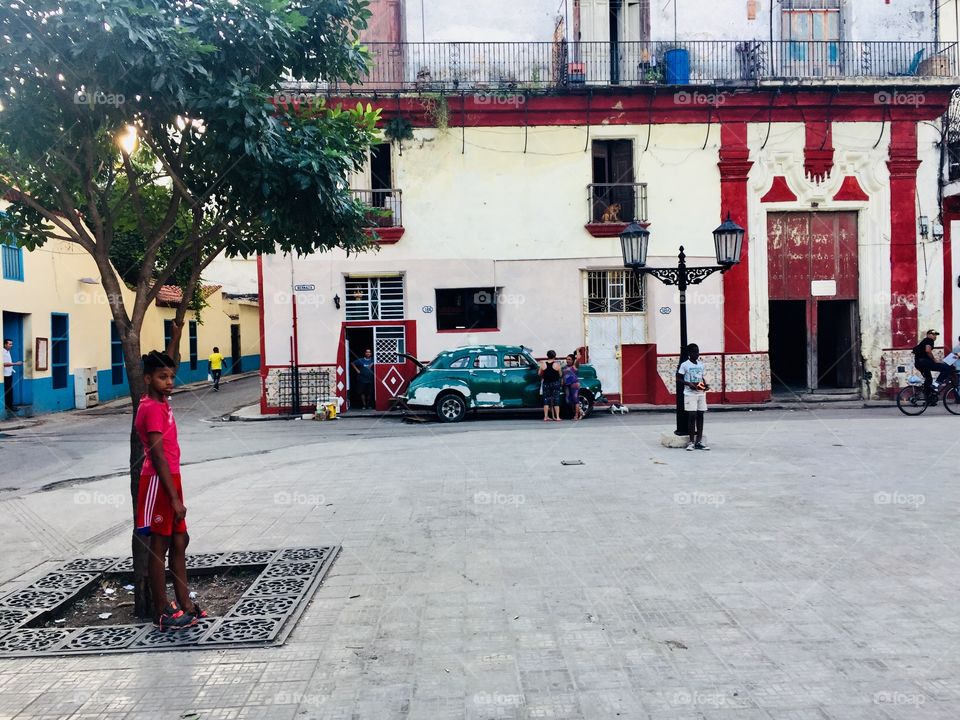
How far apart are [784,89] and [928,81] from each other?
381 centimetres

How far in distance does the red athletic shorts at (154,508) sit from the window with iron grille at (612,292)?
16.8m

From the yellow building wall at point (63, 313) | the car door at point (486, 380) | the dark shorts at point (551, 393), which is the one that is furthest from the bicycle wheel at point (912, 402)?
the yellow building wall at point (63, 313)

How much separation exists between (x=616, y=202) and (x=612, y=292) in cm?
241

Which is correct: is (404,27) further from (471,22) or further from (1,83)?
(1,83)

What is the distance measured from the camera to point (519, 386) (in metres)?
18.2

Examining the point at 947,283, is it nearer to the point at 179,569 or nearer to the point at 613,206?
the point at 613,206

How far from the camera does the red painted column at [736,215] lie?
20.8m

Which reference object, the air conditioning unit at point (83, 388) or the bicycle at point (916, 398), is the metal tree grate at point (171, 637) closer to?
the bicycle at point (916, 398)

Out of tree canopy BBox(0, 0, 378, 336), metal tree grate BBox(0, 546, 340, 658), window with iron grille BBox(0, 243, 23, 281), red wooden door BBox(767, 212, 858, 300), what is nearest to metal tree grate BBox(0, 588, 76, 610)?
metal tree grate BBox(0, 546, 340, 658)

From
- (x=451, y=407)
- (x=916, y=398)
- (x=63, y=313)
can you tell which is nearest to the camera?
(x=916, y=398)

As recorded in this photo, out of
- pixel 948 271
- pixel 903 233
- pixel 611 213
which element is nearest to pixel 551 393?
pixel 611 213

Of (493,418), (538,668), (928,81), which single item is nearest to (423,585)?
(538,668)

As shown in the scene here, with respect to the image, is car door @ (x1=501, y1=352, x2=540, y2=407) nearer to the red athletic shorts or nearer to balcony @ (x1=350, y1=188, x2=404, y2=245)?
balcony @ (x1=350, y1=188, x2=404, y2=245)

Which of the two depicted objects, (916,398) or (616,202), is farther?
(616,202)
